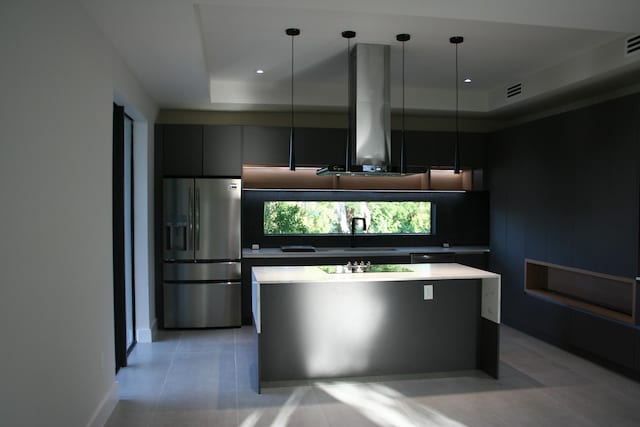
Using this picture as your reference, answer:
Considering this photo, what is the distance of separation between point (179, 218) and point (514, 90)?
13.8ft

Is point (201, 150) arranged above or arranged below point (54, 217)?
above

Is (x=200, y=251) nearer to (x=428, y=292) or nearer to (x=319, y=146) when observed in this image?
(x=319, y=146)

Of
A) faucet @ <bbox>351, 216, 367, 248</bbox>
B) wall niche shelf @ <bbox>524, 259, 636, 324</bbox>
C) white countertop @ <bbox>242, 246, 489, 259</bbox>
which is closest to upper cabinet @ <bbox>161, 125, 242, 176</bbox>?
white countertop @ <bbox>242, 246, 489, 259</bbox>

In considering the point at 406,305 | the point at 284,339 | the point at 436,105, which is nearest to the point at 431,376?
the point at 406,305

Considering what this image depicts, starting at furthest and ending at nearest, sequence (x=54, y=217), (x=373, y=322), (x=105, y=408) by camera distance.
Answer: (x=373, y=322), (x=105, y=408), (x=54, y=217)

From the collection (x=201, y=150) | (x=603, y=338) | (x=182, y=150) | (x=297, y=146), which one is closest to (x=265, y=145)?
(x=297, y=146)

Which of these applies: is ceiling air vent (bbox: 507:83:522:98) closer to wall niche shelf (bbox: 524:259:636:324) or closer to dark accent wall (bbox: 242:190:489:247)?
dark accent wall (bbox: 242:190:489:247)

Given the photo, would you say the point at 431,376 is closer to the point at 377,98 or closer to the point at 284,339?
the point at 284,339

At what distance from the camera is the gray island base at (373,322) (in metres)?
4.29

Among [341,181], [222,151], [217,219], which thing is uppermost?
[222,151]

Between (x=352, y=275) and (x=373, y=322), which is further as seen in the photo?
(x=373, y=322)

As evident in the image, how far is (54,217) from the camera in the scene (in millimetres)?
2582

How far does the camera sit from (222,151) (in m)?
6.22

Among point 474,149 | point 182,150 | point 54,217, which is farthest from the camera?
point 474,149
